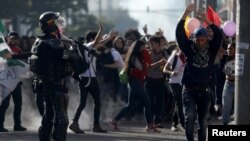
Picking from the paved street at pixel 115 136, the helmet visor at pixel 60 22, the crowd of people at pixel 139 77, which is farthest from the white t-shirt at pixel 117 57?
the helmet visor at pixel 60 22

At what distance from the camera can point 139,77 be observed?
50.6 ft

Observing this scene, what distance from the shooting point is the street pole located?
12.7 meters

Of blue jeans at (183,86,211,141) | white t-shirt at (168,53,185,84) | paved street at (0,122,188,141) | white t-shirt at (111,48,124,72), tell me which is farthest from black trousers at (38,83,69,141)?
white t-shirt at (111,48,124,72)

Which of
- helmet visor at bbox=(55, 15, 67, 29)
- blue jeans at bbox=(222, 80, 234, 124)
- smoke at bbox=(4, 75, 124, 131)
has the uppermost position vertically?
helmet visor at bbox=(55, 15, 67, 29)

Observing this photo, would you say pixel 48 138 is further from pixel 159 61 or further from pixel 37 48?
pixel 159 61

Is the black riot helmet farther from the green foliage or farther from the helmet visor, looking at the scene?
the green foliage

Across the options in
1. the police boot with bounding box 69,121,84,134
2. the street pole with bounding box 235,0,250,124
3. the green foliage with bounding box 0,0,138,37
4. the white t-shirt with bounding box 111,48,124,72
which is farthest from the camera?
the green foliage with bounding box 0,0,138,37

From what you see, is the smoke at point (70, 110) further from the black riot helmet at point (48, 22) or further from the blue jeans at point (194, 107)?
the black riot helmet at point (48, 22)

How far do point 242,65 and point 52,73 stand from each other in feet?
9.37

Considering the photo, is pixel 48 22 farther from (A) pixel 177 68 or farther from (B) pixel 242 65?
(A) pixel 177 68

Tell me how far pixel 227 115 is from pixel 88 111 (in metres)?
3.95

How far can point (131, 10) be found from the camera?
10950cm

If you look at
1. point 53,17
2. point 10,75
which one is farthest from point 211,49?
point 10,75

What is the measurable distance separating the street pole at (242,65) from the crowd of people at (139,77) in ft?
1.17
